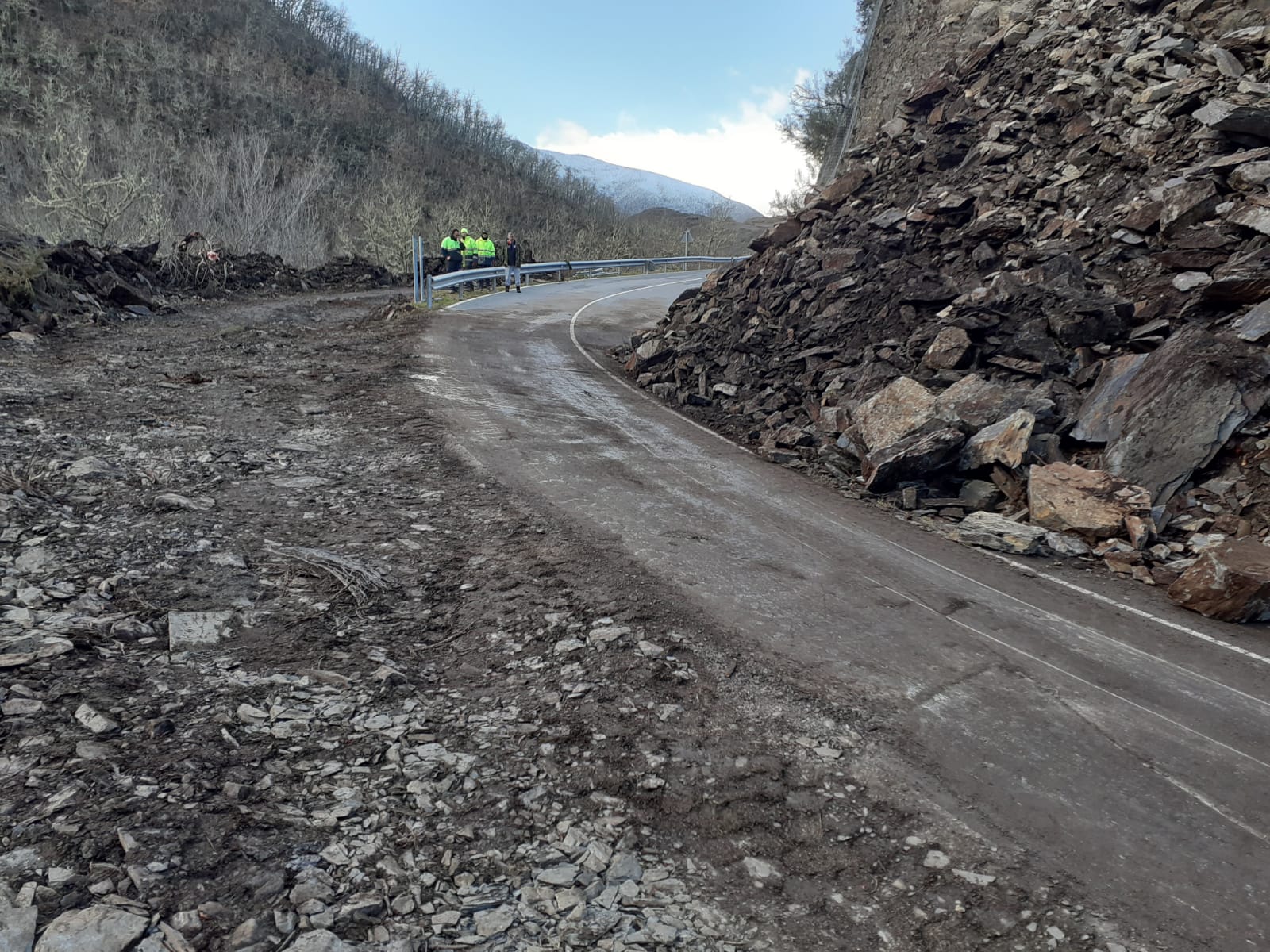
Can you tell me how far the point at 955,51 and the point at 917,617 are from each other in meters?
17.8

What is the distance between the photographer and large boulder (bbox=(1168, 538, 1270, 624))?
523 centimetres

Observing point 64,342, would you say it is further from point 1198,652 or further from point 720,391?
point 1198,652

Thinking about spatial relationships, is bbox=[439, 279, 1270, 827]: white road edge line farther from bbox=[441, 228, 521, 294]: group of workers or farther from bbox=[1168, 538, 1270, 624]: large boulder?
bbox=[441, 228, 521, 294]: group of workers

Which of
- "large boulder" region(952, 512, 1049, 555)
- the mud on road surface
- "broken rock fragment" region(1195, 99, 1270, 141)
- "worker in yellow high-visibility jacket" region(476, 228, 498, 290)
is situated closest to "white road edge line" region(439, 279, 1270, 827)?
"large boulder" region(952, 512, 1049, 555)

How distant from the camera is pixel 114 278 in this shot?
15.4 m

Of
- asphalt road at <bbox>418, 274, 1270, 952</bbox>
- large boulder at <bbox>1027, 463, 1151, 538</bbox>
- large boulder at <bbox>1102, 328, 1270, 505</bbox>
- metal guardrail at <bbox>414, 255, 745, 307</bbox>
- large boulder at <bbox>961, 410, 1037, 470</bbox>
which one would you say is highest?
metal guardrail at <bbox>414, 255, 745, 307</bbox>

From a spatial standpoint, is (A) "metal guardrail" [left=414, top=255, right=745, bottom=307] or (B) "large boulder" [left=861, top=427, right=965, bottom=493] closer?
(B) "large boulder" [left=861, top=427, right=965, bottom=493]

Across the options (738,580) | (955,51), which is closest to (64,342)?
(738,580)

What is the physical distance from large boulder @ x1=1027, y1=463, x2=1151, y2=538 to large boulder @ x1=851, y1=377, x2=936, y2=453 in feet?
4.79

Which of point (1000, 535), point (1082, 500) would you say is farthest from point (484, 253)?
point (1082, 500)

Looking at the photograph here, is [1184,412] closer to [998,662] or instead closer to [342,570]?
[998,662]

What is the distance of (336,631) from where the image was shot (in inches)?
174

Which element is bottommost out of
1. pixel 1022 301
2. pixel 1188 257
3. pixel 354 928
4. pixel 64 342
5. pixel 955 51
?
pixel 354 928

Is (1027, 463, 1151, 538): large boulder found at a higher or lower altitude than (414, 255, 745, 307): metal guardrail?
lower
